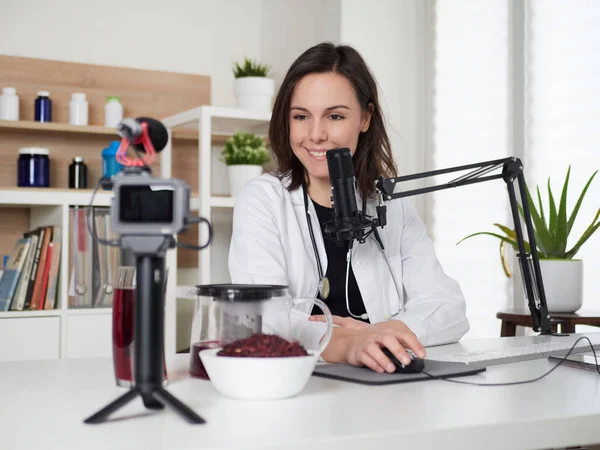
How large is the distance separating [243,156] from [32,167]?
0.88 meters

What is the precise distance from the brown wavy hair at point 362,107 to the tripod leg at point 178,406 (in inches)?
43.5

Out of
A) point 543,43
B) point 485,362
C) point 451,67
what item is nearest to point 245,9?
point 451,67

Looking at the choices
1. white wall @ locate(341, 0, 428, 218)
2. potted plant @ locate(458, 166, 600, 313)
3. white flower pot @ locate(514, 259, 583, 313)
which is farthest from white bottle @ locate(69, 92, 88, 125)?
white flower pot @ locate(514, 259, 583, 313)

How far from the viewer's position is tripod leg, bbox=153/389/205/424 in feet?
2.87

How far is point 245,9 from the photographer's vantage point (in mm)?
3814

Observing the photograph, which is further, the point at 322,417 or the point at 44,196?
the point at 44,196

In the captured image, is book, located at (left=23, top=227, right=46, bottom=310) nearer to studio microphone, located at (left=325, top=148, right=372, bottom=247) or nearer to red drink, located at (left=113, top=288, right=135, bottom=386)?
studio microphone, located at (left=325, top=148, right=372, bottom=247)

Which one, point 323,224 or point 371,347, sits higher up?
point 323,224

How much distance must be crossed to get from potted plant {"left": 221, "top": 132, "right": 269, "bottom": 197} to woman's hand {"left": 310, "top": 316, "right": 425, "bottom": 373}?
1.83 m

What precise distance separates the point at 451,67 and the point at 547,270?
127 cm

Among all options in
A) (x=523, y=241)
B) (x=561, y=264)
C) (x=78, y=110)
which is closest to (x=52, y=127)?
(x=78, y=110)

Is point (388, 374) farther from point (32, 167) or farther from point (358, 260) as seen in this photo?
point (32, 167)

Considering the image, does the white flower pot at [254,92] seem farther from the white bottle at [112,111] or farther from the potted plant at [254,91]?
the white bottle at [112,111]

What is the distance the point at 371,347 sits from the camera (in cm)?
123
